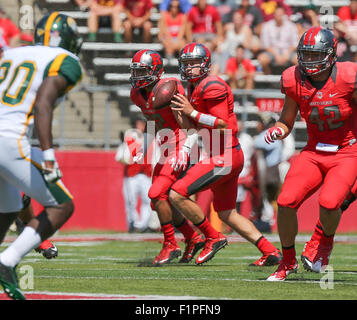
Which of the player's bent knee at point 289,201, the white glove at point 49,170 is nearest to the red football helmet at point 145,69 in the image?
the player's bent knee at point 289,201

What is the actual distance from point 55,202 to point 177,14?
10.4 metres

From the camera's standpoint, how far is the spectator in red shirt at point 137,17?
1540 cm

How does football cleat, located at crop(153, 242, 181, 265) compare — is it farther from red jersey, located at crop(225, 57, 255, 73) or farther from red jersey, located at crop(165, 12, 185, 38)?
red jersey, located at crop(165, 12, 185, 38)

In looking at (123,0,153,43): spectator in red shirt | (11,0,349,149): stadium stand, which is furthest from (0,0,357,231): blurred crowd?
(11,0,349,149): stadium stand

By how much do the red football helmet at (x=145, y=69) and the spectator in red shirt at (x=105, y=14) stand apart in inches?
294

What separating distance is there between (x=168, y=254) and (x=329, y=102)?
2.26m

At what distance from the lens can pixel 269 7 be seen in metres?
15.6

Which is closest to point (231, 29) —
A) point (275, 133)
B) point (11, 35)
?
point (11, 35)

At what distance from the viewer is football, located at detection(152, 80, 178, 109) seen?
7879 millimetres

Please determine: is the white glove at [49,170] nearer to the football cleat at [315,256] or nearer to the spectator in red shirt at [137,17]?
the football cleat at [315,256]

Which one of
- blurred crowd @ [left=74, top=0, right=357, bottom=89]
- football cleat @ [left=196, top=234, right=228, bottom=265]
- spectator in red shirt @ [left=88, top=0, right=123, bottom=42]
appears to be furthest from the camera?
spectator in red shirt @ [left=88, top=0, right=123, bottom=42]

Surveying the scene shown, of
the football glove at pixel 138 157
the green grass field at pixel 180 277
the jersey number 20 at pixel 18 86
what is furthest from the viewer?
the football glove at pixel 138 157

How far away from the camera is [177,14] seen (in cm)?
1529

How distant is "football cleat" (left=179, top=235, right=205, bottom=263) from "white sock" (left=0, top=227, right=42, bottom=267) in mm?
2977
